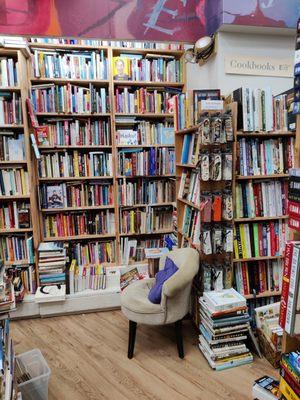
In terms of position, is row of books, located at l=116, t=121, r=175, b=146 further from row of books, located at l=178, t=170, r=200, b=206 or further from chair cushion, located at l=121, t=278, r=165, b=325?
chair cushion, located at l=121, t=278, r=165, b=325

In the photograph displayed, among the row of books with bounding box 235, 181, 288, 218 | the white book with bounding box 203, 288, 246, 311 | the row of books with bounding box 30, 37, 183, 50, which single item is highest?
the row of books with bounding box 30, 37, 183, 50

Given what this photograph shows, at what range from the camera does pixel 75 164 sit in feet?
10.4

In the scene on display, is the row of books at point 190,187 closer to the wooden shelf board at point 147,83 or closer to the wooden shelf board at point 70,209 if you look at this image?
the wooden shelf board at point 70,209

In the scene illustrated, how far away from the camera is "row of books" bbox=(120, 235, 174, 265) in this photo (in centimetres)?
337

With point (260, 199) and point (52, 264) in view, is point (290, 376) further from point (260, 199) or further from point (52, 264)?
point (52, 264)

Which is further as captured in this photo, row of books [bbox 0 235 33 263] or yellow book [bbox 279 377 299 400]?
row of books [bbox 0 235 33 263]

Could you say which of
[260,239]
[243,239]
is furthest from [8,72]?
[260,239]

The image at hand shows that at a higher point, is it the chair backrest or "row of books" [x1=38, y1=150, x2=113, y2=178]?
"row of books" [x1=38, y1=150, x2=113, y2=178]

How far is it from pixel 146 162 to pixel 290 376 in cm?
249

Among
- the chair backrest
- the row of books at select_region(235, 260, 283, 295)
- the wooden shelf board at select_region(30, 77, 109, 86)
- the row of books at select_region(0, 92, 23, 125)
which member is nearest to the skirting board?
the chair backrest

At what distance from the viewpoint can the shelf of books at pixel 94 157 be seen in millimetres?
2998

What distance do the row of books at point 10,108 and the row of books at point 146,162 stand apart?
40.7 inches

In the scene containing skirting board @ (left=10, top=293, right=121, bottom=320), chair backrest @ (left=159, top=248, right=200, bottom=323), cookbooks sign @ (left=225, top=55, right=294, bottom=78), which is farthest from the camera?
skirting board @ (left=10, top=293, right=121, bottom=320)

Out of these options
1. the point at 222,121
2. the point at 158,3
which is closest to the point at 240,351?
the point at 222,121
